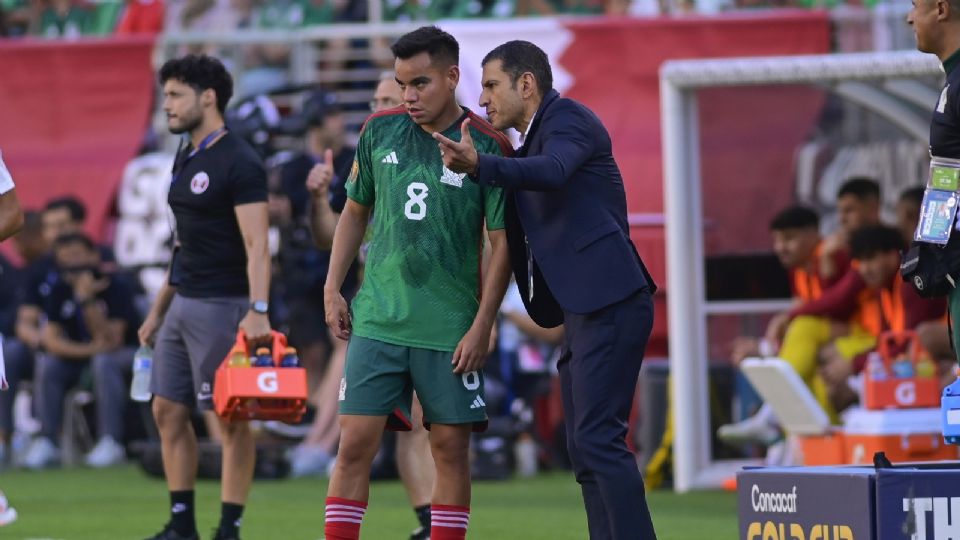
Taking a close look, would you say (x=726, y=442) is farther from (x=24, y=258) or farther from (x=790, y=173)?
(x=24, y=258)

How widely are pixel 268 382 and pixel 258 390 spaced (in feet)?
0.23

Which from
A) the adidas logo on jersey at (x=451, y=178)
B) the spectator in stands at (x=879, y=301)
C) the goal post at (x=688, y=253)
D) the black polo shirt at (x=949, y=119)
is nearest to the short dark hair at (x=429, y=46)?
the adidas logo on jersey at (x=451, y=178)

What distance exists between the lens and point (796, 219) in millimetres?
13719

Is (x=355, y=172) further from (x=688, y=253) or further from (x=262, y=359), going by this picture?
(x=688, y=253)

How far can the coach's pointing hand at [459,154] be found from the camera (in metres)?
6.62

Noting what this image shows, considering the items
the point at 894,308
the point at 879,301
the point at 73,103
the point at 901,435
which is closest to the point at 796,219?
the point at 879,301

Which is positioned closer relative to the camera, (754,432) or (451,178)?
(451,178)

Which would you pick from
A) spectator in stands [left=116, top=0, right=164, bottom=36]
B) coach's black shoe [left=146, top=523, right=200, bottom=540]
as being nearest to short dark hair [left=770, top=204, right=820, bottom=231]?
coach's black shoe [left=146, top=523, right=200, bottom=540]

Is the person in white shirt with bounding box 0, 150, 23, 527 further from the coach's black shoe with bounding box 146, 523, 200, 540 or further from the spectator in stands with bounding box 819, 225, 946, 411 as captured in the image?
the spectator in stands with bounding box 819, 225, 946, 411

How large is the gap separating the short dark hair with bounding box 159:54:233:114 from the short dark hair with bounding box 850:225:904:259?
4.95 m

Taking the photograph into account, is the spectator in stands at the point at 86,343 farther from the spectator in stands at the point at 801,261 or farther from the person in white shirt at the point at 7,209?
the person in white shirt at the point at 7,209

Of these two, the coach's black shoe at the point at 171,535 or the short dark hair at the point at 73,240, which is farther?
the short dark hair at the point at 73,240

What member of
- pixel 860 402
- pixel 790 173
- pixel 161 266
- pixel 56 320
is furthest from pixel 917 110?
pixel 56 320

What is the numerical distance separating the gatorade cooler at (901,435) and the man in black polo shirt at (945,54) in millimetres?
5093
